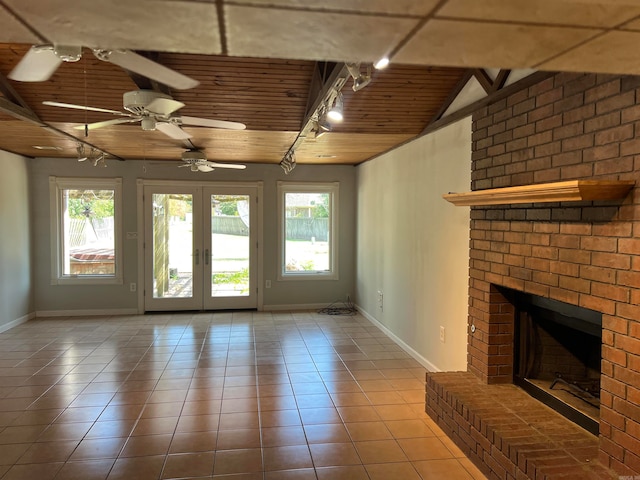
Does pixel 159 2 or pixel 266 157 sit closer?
pixel 159 2

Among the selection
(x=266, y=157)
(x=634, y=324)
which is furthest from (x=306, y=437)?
(x=266, y=157)

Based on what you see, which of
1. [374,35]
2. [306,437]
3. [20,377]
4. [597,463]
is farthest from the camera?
[20,377]

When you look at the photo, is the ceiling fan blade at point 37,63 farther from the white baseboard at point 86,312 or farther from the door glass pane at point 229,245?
the white baseboard at point 86,312

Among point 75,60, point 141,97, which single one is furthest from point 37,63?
point 141,97

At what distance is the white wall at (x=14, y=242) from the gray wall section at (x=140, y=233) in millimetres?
201

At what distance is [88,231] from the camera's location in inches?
256

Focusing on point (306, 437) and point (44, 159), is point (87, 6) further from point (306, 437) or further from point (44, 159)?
point (44, 159)

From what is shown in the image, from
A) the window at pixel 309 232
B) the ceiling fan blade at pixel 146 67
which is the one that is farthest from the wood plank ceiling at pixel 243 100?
the window at pixel 309 232

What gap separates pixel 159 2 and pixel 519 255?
2487 mm

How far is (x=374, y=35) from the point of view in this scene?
1.09 m

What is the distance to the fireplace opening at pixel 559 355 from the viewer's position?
7.98 ft

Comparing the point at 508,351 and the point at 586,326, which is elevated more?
the point at 586,326

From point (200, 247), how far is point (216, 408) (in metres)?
3.76

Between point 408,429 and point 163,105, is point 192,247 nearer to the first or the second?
point 163,105
